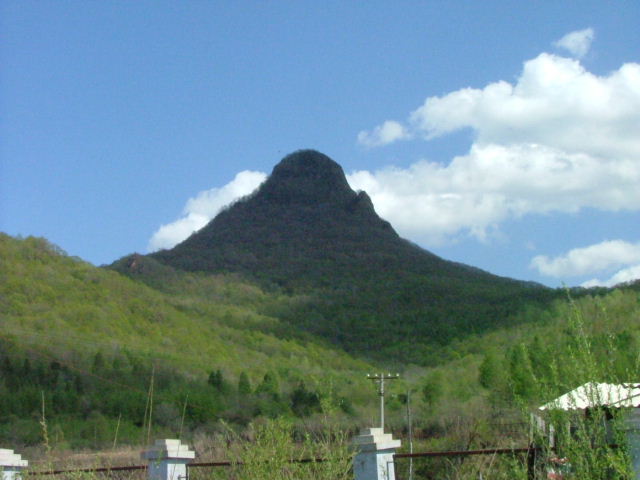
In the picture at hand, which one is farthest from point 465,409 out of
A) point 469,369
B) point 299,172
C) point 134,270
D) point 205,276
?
point 299,172

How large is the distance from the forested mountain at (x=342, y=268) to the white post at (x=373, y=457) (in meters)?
64.4

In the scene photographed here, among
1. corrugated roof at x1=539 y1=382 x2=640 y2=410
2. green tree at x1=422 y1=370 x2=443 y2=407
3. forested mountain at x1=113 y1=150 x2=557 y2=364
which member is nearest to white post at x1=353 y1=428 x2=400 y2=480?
corrugated roof at x1=539 y1=382 x2=640 y2=410

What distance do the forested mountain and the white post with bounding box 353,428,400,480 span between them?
6437 cm

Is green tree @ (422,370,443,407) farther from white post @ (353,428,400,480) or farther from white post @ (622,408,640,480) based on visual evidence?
white post @ (622,408,640,480)

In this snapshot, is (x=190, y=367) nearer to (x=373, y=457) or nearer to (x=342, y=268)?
(x=373, y=457)

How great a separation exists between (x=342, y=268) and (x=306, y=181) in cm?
3930

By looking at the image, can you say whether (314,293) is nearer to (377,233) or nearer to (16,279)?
(377,233)

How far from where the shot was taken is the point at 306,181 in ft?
496

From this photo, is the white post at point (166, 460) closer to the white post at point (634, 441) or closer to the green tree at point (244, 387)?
the white post at point (634, 441)

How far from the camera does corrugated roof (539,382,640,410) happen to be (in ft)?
15.0

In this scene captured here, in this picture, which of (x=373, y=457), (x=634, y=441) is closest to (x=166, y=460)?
(x=373, y=457)

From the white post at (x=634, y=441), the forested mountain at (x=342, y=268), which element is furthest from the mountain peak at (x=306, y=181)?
the white post at (x=634, y=441)

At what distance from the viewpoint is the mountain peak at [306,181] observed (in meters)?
146

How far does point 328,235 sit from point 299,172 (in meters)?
26.2
